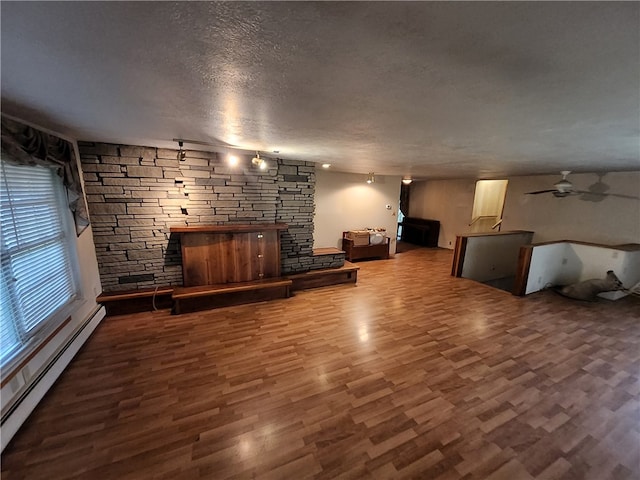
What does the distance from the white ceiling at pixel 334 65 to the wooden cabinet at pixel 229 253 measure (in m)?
1.80

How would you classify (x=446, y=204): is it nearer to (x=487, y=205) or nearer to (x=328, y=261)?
(x=487, y=205)

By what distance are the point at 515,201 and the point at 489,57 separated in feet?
21.8

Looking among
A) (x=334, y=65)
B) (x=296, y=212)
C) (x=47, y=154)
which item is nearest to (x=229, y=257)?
(x=296, y=212)

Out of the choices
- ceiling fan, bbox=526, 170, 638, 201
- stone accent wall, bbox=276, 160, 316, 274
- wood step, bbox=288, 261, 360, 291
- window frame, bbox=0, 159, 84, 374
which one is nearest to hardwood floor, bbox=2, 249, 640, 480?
window frame, bbox=0, 159, 84, 374

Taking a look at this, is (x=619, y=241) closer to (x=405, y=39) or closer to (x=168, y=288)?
(x=405, y=39)

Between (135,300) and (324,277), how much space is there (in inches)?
114

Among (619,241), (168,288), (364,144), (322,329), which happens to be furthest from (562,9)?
(619,241)

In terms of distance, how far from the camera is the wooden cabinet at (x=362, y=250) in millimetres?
6078

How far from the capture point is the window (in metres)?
1.87

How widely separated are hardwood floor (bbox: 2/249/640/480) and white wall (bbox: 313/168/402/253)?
273 cm

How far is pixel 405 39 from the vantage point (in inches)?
32.9

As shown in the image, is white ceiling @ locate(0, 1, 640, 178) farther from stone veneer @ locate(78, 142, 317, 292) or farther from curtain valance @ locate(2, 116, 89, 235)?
stone veneer @ locate(78, 142, 317, 292)

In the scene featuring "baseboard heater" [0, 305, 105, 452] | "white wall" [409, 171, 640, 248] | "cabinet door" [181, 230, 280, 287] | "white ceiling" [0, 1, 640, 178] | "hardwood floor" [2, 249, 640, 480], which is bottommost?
"hardwood floor" [2, 249, 640, 480]

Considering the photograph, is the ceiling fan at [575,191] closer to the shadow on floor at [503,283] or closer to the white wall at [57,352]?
the shadow on floor at [503,283]
